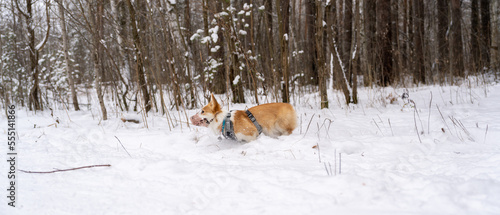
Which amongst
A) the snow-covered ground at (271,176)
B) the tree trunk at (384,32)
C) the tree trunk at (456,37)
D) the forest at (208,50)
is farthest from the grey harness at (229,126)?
the tree trunk at (456,37)

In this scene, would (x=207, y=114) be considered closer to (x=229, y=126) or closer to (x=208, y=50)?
(x=229, y=126)

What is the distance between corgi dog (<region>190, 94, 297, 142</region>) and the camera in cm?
337

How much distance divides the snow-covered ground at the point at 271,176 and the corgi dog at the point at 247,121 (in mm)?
220

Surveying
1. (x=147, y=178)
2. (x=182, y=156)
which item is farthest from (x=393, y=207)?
(x=182, y=156)

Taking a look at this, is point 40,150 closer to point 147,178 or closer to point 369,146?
point 147,178

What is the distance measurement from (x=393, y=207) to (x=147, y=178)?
6.08 feet

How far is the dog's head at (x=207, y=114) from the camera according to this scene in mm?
3422

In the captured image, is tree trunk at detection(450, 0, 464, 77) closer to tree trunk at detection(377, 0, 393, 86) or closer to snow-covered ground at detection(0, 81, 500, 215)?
tree trunk at detection(377, 0, 393, 86)

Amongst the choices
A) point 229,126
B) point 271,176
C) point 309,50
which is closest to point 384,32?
point 309,50

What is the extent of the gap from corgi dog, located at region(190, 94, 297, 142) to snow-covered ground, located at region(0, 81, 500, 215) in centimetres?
22

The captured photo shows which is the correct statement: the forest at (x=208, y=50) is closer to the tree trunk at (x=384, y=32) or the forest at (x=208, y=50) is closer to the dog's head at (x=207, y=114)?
the tree trunk at (x=384, y=32)

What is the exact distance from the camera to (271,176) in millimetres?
2010

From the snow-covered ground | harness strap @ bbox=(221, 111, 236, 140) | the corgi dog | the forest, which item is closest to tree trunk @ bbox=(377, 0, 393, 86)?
the forest

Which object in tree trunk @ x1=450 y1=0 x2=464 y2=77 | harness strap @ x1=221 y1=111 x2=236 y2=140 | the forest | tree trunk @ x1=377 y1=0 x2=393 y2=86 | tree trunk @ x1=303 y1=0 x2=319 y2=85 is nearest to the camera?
harness strap @ x1=221 y1=111 x2=236 y2=140
